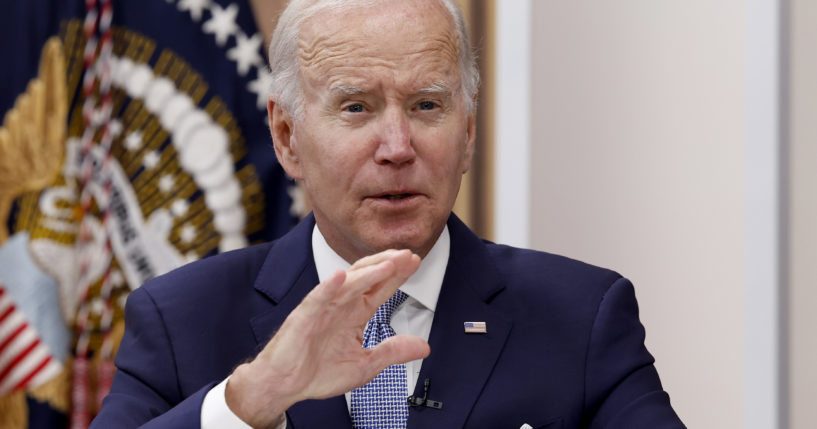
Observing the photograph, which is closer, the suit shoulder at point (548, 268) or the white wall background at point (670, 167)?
the suit shoulder at point (548, 268)

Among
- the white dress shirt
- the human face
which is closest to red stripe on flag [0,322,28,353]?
the white dress shirt

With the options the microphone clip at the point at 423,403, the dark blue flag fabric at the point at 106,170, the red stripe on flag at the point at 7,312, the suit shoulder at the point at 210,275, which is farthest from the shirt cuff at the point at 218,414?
the red stripe on flag at the point at 7,312

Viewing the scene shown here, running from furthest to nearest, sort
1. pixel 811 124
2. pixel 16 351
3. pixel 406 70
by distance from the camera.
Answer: pixel 16 351 → pixel 811 124 → pixel 406 70

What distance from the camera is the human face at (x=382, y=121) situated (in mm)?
1761

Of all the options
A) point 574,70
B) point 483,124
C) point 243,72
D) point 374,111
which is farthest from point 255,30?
point 374,111

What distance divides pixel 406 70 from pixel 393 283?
45 centimetres

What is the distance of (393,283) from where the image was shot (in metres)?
1.50

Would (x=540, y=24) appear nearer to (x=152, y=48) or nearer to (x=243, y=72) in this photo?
(x=243, y=72)

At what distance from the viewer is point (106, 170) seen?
3.35 m

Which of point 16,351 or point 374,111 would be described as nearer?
point 374,111

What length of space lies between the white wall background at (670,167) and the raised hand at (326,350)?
1169 mm

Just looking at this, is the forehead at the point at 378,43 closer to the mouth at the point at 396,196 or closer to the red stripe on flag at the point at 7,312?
the mouth at the point at 396,196

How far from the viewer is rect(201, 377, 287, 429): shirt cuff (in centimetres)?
155

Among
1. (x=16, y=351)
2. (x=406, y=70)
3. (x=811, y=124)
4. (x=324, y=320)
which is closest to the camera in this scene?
(x=324, y=320)
